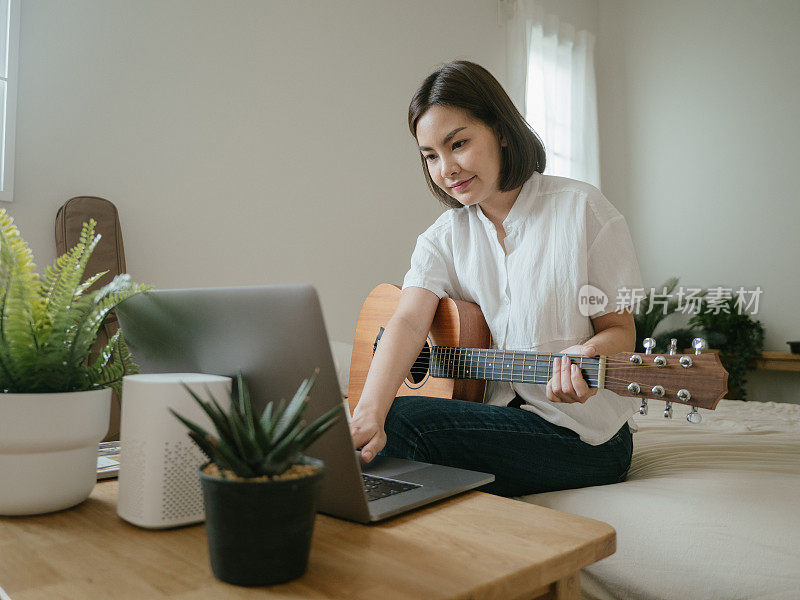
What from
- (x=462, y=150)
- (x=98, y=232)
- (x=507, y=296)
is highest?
(x=462, y=150)

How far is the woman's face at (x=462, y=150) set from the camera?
132 centimetres

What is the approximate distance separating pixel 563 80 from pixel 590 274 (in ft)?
10.3

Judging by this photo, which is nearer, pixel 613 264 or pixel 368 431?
pixel 368 431

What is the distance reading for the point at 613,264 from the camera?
1243 mm

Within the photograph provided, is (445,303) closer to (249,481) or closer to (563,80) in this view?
(249,481)

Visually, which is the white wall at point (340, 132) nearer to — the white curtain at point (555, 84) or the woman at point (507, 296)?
the white curtain at point (555, 84)

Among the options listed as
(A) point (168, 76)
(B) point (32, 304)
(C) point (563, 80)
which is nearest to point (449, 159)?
(B) point (32, 304)

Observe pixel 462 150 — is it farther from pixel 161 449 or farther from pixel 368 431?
pixel 161 449

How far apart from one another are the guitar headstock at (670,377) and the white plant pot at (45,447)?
76cm

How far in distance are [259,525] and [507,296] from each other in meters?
0.98

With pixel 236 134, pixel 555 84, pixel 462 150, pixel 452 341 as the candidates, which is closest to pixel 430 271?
pixel 452 341

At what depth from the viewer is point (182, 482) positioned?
2.01 feet

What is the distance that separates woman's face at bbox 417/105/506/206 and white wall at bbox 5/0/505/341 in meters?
1.23

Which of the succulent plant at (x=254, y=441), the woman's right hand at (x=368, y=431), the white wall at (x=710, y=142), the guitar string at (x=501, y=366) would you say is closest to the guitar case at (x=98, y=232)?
the guitar string at (x=501, y=366)
